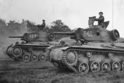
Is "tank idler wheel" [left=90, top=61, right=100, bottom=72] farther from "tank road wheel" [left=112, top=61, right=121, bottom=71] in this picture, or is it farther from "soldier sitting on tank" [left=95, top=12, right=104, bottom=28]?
"soldier sitting on tank" [left=95, top=12, right=104, bottom=28]

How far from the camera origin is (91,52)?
1098cm

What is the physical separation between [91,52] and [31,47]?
917 centimetres

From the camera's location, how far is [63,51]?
32.6 ft

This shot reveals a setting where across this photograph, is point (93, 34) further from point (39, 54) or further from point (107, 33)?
point (39, 54)

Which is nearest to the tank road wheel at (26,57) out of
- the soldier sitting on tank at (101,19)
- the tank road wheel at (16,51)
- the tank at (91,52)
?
the tank road wheel at (16,51)

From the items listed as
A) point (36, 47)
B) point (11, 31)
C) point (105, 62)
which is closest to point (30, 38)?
point (36, 47)

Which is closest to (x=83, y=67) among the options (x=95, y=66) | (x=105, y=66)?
(x=95, y=66)

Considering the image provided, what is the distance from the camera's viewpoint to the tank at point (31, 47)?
1830 cm

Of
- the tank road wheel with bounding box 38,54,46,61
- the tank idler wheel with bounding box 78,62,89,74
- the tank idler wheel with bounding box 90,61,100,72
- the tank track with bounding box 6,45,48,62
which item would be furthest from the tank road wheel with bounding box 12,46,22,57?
the tank idler wheel with bounding box 90,61,100,72

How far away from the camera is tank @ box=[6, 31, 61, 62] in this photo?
18298 mm

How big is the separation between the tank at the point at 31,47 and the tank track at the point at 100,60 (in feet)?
25.4

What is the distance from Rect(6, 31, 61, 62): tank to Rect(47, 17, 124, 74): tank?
6.92m

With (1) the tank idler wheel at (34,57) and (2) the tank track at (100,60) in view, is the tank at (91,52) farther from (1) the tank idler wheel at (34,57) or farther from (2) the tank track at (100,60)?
(1) the tank idler wheel at (34,57)

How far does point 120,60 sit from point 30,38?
10533mm
